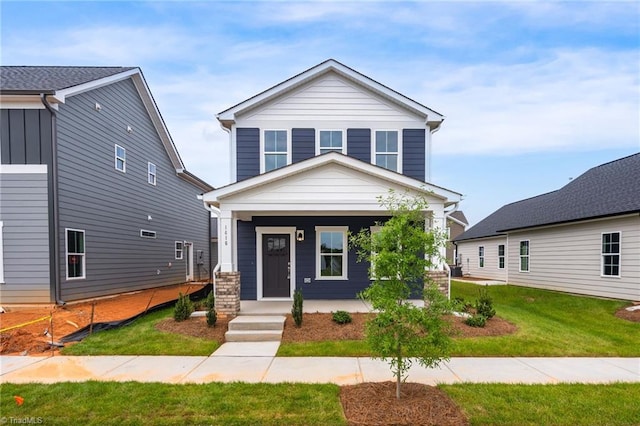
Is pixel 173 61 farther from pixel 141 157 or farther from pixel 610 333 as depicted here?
pixel 610 333

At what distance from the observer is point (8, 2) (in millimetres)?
8070

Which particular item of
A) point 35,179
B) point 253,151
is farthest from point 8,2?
point 253,151

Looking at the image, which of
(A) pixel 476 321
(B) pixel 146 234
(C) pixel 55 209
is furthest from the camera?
(B) pixel 146 234

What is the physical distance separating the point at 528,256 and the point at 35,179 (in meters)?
19.8

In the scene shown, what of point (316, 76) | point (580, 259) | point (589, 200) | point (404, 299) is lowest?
point (580, 259)

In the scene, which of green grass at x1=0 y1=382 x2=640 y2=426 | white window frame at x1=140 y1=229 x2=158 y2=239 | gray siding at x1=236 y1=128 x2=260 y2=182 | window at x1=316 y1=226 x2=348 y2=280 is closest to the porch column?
gray siding at x1=236 y1=128 x2=260 y2=182

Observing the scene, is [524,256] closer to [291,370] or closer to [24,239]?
[291,370]

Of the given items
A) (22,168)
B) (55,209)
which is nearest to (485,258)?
(55,209)

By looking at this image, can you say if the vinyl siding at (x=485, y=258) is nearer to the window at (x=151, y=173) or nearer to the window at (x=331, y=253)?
the window at (x=331, y=253)

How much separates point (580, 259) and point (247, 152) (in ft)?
42.8

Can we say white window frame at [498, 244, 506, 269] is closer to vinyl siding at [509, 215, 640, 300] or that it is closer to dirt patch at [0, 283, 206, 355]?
vinyl siding at [509, 215, 640, 300]

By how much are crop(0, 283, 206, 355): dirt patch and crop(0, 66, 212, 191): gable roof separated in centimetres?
607

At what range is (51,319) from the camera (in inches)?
296

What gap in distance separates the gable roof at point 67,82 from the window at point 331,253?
890cm
